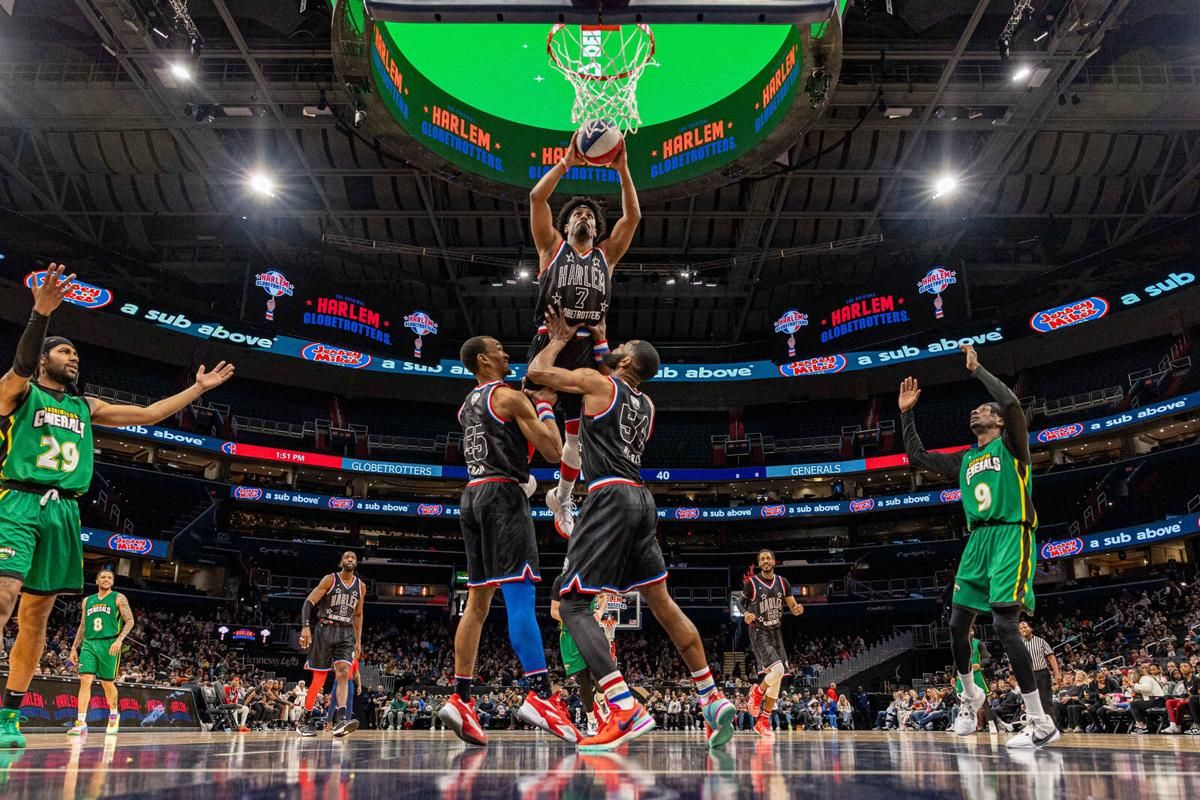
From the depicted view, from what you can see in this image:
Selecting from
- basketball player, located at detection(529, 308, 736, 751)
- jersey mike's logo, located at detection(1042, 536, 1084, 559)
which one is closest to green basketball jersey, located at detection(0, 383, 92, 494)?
basketball player, located at detection(529, 308, 736, 751)

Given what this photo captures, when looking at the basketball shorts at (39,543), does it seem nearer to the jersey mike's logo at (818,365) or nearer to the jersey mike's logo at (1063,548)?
the jersey mike's logo at (1063,548)

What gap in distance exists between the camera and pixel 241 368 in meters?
33.4

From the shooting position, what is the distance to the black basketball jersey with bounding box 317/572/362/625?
30.2 ft

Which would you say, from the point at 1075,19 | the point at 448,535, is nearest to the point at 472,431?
the point at 1075,19

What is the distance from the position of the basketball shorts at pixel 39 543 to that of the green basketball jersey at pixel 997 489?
5865 mm

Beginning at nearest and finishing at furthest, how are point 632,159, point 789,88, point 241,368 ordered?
1. point 789,88
2. point 632,159
3. point 241,368

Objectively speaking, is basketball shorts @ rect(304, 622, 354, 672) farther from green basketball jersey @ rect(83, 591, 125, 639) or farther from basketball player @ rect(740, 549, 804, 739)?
basketball player @ rect(740, 549, 804, 739)

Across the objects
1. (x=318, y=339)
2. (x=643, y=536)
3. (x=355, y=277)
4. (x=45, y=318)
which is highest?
(x=355, y=277)

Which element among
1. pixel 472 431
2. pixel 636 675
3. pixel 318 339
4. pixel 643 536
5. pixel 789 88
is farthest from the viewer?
pixel 318 339

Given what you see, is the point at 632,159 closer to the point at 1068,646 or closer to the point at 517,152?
the point at 517,152

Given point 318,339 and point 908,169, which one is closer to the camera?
point 908,169

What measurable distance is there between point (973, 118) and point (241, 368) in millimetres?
27977

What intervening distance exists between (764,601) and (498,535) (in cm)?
549

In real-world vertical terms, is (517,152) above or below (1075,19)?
below
